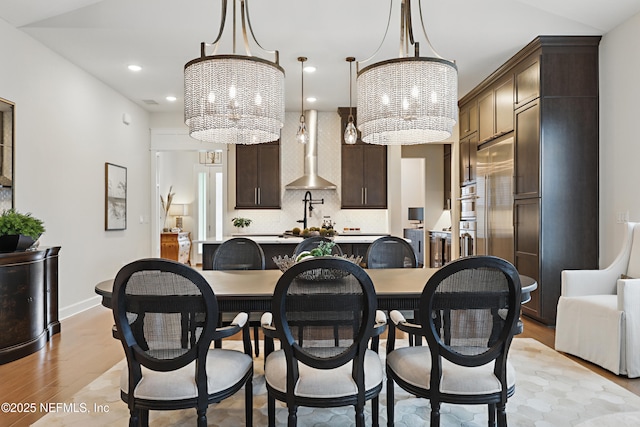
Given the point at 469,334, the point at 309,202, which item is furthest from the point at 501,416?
the point at 309,202

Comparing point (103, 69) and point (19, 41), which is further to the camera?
point (103, 69)

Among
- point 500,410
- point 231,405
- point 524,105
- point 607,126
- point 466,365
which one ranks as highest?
point 524,105

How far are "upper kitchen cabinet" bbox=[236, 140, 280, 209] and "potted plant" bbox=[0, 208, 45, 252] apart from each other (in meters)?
3.97

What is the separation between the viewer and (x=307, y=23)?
4273 mm

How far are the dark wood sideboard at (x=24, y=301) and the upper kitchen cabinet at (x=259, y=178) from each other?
3.69 metres

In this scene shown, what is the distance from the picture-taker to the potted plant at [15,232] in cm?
349

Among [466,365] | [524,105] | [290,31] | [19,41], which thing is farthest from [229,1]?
[466,365]

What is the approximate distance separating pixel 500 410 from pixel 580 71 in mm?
3749

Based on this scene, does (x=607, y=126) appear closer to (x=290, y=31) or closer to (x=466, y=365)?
(x=290, y=31)

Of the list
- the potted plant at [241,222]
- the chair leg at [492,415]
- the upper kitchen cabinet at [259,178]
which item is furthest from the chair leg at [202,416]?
the upper kitchen cabinet at [259,178]

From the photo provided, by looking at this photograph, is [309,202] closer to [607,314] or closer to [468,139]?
[468,139]

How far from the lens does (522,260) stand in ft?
15.8

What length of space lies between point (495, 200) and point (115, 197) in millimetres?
4870

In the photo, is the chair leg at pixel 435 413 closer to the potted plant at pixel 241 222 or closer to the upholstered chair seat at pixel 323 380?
the upholstered chair seat at pixel 323 380
